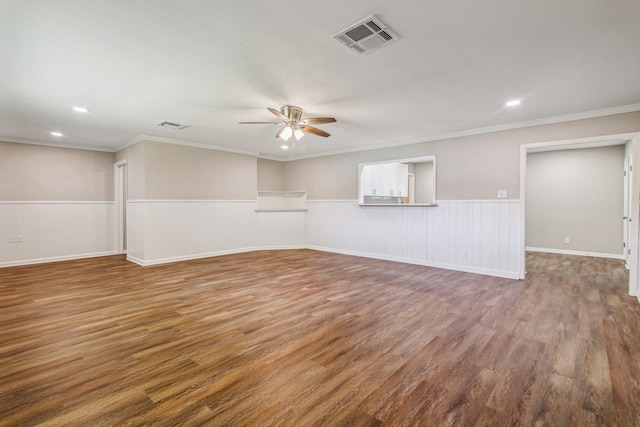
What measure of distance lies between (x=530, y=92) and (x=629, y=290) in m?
2.91

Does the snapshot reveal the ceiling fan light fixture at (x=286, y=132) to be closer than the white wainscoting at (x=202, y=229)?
Yes

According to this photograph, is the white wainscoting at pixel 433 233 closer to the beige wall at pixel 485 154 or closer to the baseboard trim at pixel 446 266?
the baseboard trim at pixel 446 266

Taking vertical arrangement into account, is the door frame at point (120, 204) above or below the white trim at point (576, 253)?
above

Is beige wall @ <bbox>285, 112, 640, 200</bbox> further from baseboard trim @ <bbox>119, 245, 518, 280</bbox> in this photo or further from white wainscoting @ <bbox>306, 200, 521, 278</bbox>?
baseboard trim @ <bbox>119, 245, 518, 280</bbox>

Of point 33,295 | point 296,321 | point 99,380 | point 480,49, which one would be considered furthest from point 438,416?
point 33,295

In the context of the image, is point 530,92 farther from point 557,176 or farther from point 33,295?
point 33,295

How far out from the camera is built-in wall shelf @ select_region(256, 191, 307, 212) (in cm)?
779

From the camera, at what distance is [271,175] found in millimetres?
7949

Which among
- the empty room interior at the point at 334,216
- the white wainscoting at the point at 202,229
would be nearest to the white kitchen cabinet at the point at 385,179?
the empty room interior at the point at 334,216

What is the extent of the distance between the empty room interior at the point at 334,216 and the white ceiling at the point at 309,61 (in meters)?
0.02

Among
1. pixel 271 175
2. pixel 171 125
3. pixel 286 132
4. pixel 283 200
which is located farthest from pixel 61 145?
pixel 286 132

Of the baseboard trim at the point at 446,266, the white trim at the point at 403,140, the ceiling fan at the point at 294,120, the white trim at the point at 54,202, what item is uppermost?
the white trim at the point at 403,140

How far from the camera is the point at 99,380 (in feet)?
6.19

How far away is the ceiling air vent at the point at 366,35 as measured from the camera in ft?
6.63
